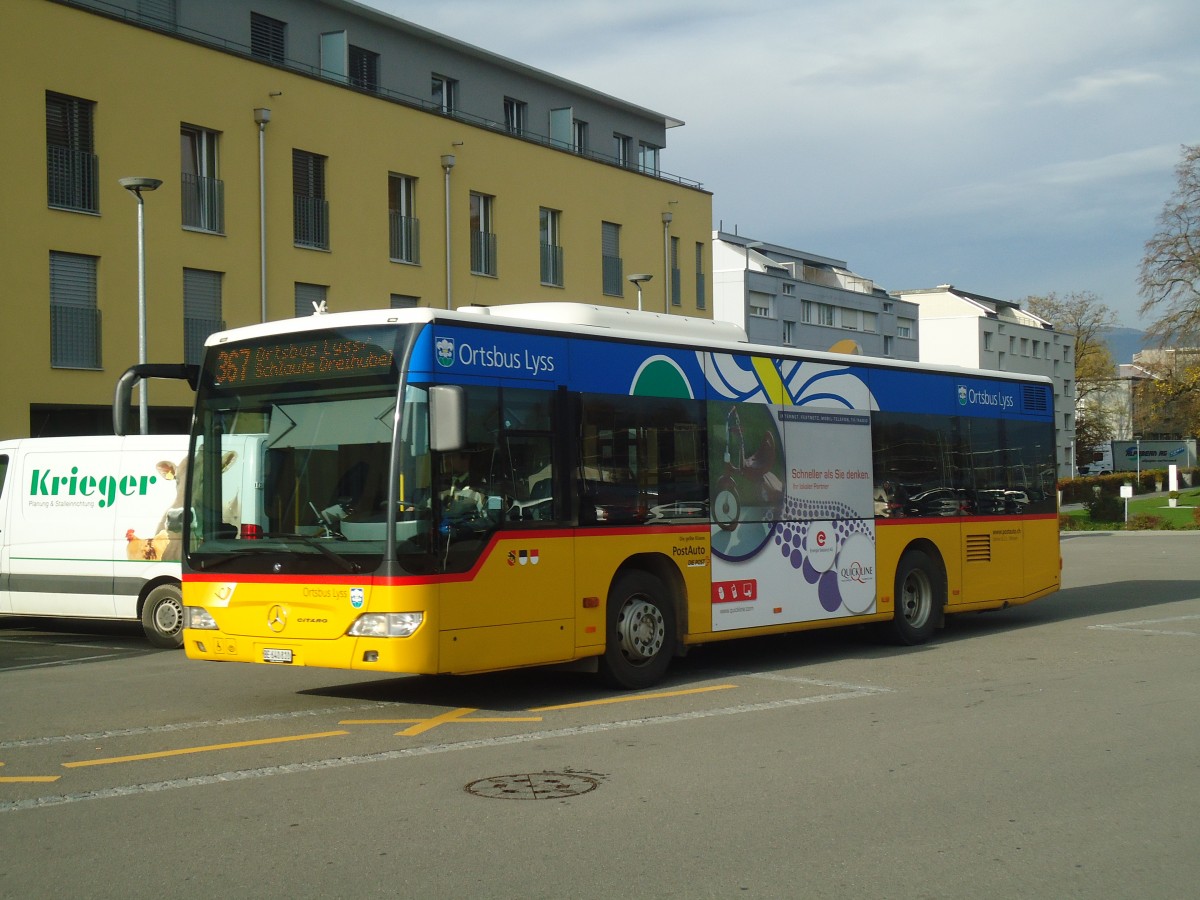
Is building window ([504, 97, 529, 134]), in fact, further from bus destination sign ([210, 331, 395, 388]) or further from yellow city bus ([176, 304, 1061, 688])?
bus destination sign ([210, 331, 395, 388])

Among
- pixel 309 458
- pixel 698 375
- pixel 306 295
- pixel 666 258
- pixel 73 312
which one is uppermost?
pixel 666 258

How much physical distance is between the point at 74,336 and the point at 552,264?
14.6 m

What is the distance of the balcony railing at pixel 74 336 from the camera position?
2516 cm

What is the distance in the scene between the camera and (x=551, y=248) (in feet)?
121

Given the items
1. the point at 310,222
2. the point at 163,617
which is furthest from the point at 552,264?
the point at 163,617

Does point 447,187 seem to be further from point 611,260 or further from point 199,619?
point 199,619

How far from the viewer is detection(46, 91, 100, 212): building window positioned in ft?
82.3

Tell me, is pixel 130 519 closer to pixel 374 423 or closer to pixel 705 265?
pixel 374 423

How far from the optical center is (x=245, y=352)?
10391 millimetres

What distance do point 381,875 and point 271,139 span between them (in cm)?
2573

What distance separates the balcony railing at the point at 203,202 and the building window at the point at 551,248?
10.5m

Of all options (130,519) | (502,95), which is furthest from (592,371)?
(502,95)

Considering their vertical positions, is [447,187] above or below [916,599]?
above

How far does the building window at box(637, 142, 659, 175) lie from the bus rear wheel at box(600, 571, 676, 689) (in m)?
32.6
